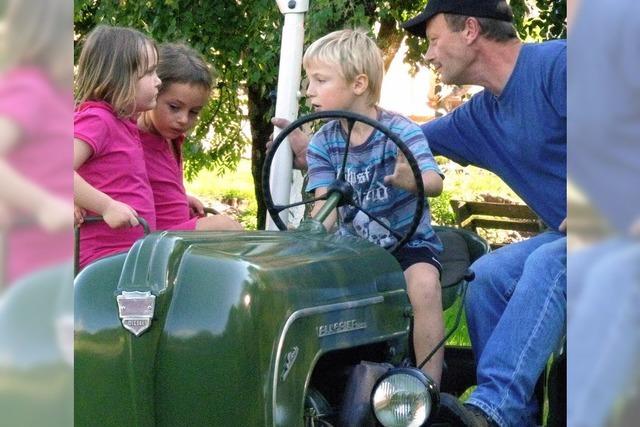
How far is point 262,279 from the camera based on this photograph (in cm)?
244

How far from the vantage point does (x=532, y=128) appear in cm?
→ 345

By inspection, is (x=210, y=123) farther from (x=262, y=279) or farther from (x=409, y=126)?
(x=262, y=279)

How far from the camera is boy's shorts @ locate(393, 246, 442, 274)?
10.5 feet

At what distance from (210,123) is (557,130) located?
7041mm

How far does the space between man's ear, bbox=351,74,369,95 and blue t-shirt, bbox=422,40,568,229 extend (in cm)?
48

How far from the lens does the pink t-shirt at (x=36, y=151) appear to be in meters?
0.92

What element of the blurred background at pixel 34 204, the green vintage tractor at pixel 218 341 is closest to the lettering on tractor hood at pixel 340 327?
the green vintage tractor at pixel 218 341

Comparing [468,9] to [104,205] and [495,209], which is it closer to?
[104,205]

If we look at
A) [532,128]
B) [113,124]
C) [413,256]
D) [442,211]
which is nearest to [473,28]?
[532,128]

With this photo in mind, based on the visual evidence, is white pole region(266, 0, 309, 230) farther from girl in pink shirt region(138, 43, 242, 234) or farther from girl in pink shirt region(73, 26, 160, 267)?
Result: girl in pink shirt region(73, 26, 160, 267)

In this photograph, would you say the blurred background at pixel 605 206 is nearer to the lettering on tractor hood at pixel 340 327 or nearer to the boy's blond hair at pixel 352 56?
the lettering on tractor hood at pixel 340 327

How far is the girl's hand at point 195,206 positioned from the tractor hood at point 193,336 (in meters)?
1.96

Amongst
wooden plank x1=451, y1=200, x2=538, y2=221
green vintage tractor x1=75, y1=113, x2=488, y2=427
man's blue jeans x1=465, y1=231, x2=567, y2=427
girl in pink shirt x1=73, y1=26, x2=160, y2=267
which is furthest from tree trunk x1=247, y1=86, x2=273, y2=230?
green vintage tractor x1=75, y1=113, x2=488, y2=427

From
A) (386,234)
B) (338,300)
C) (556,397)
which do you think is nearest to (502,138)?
(386,234)
